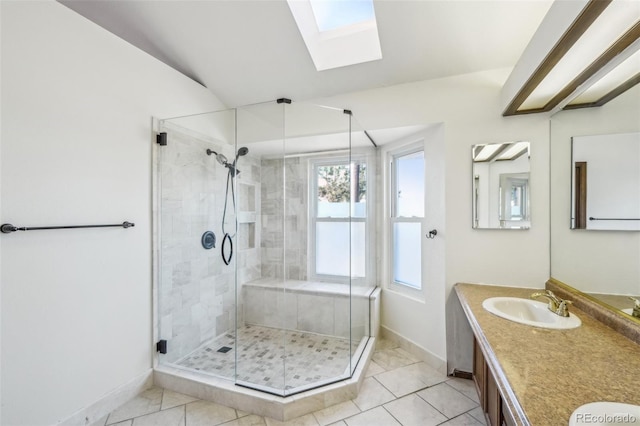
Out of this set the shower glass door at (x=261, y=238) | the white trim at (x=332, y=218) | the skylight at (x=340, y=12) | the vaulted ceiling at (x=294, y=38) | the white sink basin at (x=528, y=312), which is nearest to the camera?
the white sink basin at (x=528, y=312)

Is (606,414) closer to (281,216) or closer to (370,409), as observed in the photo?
(370,409)

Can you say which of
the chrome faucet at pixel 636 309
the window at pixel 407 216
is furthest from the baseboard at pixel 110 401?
the chrome faucet at pixel 636 309

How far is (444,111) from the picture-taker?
2.22m

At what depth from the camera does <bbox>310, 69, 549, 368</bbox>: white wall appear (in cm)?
197

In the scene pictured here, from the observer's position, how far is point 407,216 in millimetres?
2781

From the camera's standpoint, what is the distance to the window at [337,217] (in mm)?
2535

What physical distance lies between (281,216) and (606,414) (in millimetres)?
2114

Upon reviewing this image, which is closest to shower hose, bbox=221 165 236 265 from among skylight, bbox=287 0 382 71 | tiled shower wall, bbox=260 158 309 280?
tiled shower wall, bbox=260 158 309 280

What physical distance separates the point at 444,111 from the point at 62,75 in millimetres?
2552

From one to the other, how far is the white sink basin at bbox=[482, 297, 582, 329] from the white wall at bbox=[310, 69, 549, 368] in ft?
1.20

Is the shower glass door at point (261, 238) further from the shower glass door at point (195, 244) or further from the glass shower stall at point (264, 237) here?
the shower glass door at point (195, 244)

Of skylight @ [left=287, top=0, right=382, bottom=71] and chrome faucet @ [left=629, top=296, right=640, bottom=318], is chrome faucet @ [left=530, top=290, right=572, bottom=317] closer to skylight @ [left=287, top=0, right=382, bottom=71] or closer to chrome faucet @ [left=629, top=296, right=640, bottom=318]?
chrome faucet @ [left=629, top=296, right=640, bottom=318]

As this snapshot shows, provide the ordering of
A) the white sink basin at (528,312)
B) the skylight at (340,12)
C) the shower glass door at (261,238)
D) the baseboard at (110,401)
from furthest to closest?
the shower glass door at (261,238) < the skylight at (340,12) < the baseboard at (110,401) < the white sink basin at (528,312)

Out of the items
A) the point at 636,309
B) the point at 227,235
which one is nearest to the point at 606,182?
the point at 636,309
